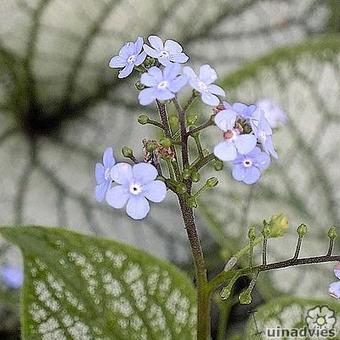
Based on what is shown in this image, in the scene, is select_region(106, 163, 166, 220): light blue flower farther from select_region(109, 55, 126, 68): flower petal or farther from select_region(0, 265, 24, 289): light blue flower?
select_region(0, 265, 24, 289): light blue flower

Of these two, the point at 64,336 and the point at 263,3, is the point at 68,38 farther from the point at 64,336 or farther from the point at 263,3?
the point at 64,336

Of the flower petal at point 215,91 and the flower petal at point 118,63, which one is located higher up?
the flower petal at point 118,63

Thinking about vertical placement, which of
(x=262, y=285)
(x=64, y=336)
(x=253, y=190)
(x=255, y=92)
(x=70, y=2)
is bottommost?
(x=64, y=336)

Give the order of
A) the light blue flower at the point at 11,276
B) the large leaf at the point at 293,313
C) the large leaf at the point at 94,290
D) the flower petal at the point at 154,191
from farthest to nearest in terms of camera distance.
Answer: the light blue flower at the point at 11,276
the large leaf at the point at 293,313
the large leaf at the point at 94,290
the flower petal at the point at 154,191

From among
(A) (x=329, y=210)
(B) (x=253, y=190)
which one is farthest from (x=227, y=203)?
(A) (x=329, y=210)

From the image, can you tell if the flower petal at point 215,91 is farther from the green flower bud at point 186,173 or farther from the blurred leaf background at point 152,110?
the blurred leaf background at point 152,110

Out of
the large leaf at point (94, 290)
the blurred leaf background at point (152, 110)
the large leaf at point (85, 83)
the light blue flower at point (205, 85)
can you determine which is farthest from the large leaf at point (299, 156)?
the light blue flower at point (205, 85)

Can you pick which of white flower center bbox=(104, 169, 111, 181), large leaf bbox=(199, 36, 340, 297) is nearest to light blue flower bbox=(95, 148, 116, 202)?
white flower center bbox=(104, 169, 111, 181)
